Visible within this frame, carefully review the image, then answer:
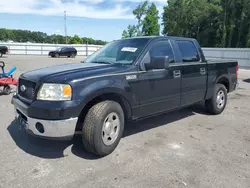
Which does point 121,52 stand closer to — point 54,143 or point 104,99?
point 104,99

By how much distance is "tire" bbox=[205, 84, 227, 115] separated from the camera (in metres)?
5.78

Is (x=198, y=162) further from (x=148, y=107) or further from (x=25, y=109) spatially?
(x=25, y=109)

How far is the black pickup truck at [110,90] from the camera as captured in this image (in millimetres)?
3191

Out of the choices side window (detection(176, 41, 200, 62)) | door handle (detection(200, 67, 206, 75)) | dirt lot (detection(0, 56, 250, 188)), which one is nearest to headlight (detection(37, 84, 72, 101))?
dirt lot (detection(0, 56, 250, 188))

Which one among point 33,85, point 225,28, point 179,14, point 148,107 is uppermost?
point 179,14

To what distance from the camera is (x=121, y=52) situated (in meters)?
4.37

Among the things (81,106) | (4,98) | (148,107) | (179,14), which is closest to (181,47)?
(148,107)

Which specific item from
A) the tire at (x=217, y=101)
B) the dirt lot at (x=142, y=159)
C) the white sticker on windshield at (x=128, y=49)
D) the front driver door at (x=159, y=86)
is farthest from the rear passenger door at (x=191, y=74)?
the white sticker on windshield at (x=128, y=49)

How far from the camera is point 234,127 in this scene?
510cm

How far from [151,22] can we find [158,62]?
61.0m

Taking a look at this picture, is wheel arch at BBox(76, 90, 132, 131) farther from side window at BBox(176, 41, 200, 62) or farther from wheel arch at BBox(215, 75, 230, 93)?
wheel arch at BBox(215, 75, 230, 93)

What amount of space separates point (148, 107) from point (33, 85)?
1887mm

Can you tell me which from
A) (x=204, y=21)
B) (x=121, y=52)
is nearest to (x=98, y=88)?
(x=121, y=52)

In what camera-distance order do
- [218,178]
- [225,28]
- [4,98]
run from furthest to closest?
[225,28], [4,98], [218,178]
